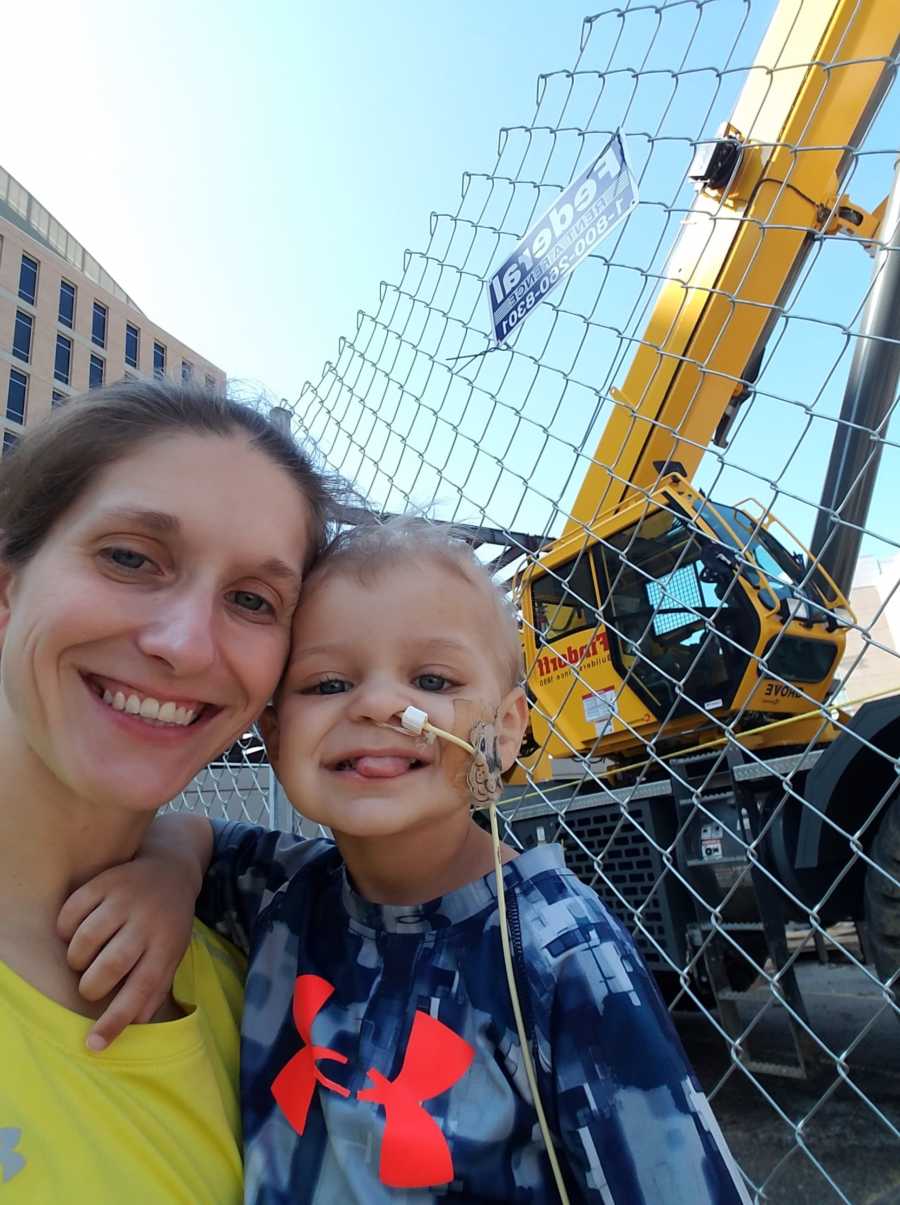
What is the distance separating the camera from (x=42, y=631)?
0.84 meters

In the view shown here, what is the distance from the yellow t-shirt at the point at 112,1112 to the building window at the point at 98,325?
111 feet

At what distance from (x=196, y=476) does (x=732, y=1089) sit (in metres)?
3.71

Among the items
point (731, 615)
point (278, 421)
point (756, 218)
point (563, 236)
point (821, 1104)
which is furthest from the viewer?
point (731, 615)

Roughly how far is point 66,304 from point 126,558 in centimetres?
3340

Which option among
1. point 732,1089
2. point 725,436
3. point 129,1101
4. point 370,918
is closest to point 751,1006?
point 732,1089

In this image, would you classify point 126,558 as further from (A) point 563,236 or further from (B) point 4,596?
(A) point 563,236

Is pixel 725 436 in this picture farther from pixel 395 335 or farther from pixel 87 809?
pixel 87 809

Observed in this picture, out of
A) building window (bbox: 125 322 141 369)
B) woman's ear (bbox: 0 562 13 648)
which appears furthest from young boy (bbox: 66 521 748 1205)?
building window (bbox: 125 322 141 369)

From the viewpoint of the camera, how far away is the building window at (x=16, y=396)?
25.5 metres

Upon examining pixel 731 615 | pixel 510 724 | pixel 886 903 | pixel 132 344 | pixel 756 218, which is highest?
pixel 756 218

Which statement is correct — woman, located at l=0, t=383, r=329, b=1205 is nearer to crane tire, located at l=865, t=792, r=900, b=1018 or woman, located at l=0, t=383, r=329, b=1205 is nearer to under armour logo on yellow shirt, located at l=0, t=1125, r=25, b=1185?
under armour logo on yellow shirt, located at l=0, t=1125, r=25, b=1185

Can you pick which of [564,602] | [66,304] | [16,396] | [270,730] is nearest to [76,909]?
[270,730]

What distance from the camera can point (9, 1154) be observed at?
2.15 ft

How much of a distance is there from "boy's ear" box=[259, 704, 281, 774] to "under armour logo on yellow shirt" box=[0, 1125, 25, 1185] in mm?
502
